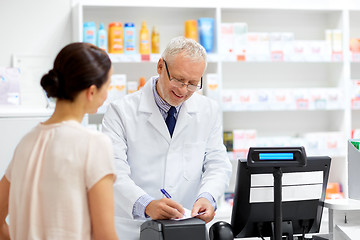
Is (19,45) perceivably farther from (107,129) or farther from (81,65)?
(81,65)

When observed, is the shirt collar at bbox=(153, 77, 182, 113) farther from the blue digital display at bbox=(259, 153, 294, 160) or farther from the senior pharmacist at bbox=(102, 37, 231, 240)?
the blue digital display at bbox=(259, 153, 294, 160)

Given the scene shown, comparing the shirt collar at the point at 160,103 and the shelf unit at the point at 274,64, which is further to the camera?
the shelf unit at the point at 274,64

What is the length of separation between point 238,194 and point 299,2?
319 centimetres

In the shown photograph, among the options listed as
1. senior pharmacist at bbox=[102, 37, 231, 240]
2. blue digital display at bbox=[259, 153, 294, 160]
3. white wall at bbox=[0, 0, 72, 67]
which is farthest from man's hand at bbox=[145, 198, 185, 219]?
white wall at bbox=[0, 0, 72, 67]

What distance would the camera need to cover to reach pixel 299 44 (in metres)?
4.46

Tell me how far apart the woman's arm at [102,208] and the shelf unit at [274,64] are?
3.04 metres

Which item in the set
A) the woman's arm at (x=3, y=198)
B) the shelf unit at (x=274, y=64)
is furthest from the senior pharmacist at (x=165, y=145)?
the shelf unit at (x=274, y=64)

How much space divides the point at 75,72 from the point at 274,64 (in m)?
3.64

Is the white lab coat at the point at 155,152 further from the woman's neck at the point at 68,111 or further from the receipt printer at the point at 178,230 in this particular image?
the woman's neck at the point at 68,111

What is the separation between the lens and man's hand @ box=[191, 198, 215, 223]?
220cm

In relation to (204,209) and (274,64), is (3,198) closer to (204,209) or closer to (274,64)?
(204,209)

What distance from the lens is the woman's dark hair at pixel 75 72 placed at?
1.40m

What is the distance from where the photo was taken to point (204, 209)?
2238 millimetres

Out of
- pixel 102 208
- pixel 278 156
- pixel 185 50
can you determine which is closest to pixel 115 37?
pixel 185 50
